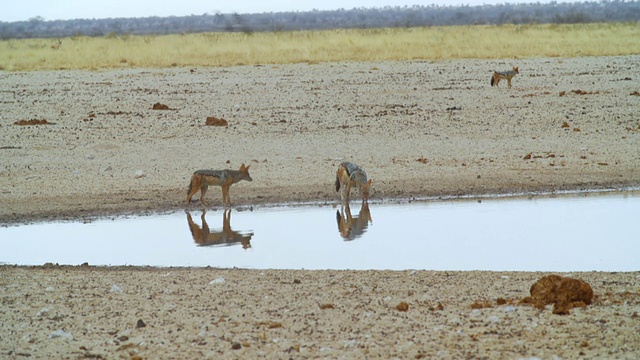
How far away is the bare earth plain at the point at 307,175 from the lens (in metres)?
7.43

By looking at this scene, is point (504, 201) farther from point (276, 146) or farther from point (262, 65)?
point (262, 65)

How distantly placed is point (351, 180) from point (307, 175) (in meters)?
2.24

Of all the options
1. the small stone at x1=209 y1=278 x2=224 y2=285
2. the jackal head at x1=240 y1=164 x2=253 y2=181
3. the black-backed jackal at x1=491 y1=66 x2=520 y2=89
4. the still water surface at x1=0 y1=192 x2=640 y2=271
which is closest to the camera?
the small stone at x1=209 y1=278 x2=224 y2=285

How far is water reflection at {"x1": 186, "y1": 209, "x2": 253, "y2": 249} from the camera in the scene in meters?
11.7

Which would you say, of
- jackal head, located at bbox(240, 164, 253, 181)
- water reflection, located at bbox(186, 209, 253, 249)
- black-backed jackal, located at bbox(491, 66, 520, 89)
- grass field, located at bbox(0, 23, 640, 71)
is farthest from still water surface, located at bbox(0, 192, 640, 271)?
grass field, located at bbox(0, 23, 640, 71)

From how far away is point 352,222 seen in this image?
42.1 feet

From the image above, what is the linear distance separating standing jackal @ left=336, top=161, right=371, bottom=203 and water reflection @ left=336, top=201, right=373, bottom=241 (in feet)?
0.57

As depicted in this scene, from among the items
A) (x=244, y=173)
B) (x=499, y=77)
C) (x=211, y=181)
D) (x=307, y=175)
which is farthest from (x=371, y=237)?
(x=499, y=77)

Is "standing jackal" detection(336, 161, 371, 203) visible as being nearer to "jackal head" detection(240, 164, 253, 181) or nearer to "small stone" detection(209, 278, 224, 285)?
"jackal head" detection(240, 164, 253, 181)

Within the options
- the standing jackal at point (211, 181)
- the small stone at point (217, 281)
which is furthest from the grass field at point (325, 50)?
the small stone at point (217, 281)

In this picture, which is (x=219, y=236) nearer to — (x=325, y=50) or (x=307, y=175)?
(x=307, y=175)

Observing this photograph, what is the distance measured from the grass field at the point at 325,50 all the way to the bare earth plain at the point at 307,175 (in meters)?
1.85

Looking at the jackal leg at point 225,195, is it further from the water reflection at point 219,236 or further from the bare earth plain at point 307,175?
the water reflection at point 219,236

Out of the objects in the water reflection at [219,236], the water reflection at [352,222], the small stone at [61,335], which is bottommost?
the water reflection at [219,236]
